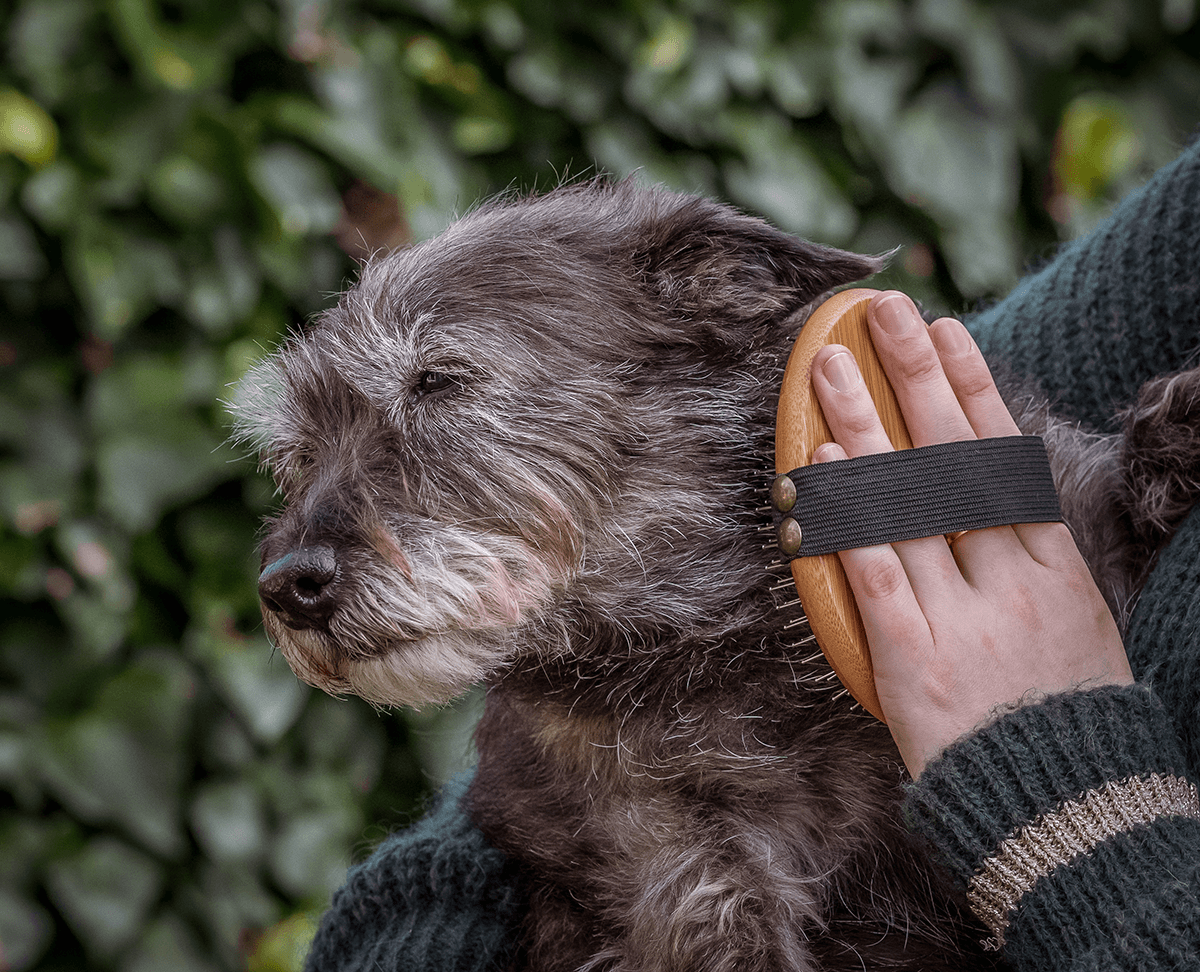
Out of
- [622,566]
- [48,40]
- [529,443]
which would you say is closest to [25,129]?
[48,40]

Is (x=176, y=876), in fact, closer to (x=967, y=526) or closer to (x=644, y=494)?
(x=644, y=494)

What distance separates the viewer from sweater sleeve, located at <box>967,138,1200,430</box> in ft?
3.83

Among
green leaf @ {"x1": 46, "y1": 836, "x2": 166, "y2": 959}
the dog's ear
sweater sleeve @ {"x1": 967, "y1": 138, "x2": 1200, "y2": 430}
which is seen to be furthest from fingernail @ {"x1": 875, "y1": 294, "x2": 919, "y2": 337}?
green leaf @ {"x1": 46, "y1": 836, "x2": 166, "y2": 959}

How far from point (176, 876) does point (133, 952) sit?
0.14 meters

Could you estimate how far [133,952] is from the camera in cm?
180

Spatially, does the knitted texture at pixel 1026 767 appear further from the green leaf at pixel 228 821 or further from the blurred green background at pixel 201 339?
the green leaf at pixel 228 821

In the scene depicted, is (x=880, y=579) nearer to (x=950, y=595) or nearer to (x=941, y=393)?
(x=950, y=595)

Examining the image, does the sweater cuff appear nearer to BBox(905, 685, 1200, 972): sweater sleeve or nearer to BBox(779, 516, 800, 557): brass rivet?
BBox(905, 685, 1200, 972): sweater sleeve

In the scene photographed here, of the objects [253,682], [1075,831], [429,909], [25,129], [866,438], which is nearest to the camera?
[1075,831]

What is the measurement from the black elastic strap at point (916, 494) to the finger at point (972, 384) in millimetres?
46

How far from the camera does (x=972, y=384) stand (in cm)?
97

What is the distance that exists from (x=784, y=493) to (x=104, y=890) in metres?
1.56

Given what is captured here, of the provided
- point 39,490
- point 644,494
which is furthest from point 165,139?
point 644,494

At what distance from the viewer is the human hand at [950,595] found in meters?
0.86
